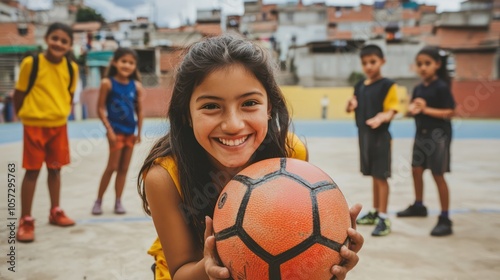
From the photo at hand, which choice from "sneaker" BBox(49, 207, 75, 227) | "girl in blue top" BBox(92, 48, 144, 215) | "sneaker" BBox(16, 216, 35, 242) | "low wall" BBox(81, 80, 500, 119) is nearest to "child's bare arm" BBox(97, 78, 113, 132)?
"girl in blue top" BBox(92, 48, 144, 215)

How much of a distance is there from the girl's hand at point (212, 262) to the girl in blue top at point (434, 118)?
2769 mm

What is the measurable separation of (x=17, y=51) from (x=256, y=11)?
3014cm

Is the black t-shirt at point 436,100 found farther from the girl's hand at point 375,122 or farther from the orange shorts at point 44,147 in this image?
the orange shorts at point 44,147

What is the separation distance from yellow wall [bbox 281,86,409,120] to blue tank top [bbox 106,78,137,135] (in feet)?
67.6

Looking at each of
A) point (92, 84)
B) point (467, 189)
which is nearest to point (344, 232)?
point (467, 189)

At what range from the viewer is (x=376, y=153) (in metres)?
3.74

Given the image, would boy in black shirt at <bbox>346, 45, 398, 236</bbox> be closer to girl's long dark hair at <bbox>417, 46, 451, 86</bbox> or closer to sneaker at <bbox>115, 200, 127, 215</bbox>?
girl's long dark hair at <bbox>417, 46, 451, 86</bbox>

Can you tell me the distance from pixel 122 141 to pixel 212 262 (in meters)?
3.15

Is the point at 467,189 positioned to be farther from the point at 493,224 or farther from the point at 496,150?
the point at 496,150

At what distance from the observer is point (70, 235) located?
3389mm

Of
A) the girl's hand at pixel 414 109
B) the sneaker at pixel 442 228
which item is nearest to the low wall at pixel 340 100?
the girl's hand at pixel 414 109

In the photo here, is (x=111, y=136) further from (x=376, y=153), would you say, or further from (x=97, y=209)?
(x=376, y=153)

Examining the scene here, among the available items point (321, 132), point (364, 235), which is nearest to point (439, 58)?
point (364, 235)

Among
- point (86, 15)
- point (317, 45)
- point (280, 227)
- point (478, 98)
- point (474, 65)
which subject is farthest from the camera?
point (86, 15)
